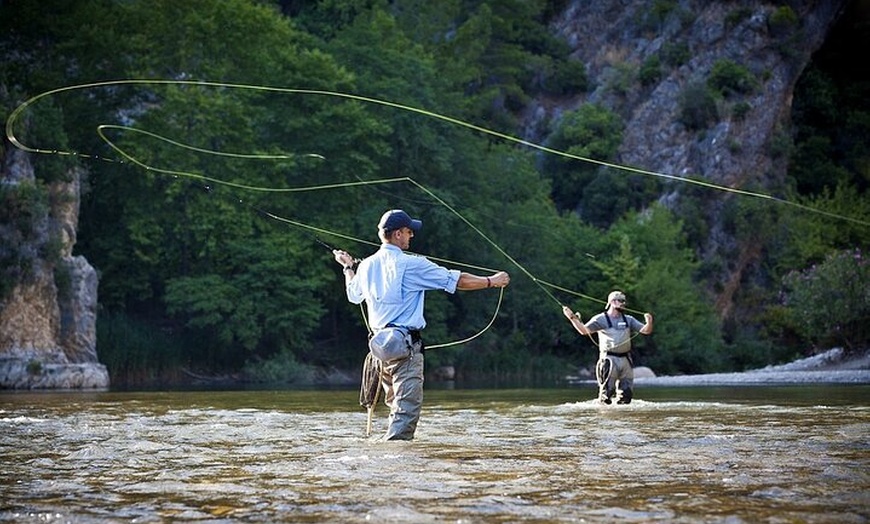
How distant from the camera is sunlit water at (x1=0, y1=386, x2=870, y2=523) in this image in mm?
6910

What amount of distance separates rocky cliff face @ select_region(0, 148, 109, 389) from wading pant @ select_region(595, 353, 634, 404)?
21432 mm

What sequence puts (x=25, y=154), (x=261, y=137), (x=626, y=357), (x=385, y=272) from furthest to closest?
1. (x=261, y=137)
2. (x=25, y=154)
3. (x=626, y=357)
4. (x=385, y=272)

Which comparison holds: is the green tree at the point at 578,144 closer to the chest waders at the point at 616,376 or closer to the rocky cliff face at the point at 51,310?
the rocky cliff face at the point at 51,310

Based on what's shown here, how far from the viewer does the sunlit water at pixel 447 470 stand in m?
6.91

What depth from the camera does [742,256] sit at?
6906 centimetres

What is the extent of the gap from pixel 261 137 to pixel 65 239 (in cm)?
1284

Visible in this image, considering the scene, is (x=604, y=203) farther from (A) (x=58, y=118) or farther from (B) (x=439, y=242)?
(A) (x=58, y=118)

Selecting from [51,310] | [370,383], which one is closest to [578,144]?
[51,310]

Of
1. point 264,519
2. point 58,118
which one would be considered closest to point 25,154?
point 58,118

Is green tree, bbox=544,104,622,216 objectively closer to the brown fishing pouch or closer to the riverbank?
the riverbank

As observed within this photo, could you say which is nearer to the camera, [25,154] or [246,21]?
[25,154]

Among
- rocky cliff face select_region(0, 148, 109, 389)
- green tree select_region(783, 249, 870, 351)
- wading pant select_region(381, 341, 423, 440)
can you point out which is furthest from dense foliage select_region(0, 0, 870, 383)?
wading pant select_region(381, 341, 423, 440)

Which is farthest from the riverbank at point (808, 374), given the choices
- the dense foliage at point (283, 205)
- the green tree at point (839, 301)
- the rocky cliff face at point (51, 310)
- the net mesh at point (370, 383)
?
the net mesh at point (370, 383)

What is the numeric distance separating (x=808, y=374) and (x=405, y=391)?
3080cm
